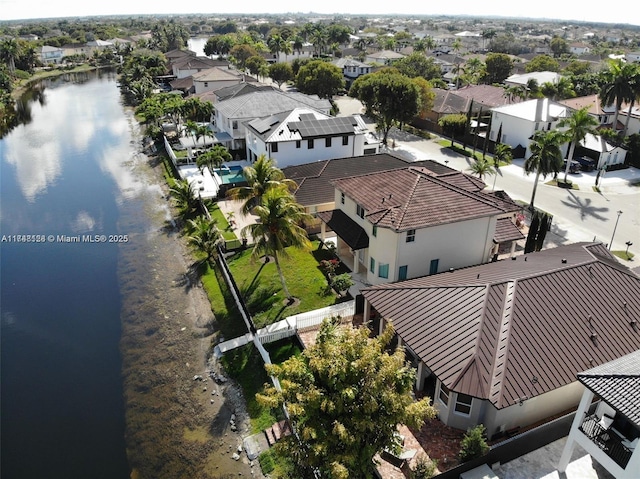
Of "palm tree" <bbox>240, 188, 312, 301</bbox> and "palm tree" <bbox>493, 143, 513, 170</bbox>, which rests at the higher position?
"palm tree" <bbox>240, 188, 312, 301</bbox>

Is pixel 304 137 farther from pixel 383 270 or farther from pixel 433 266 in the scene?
pixel 433 266

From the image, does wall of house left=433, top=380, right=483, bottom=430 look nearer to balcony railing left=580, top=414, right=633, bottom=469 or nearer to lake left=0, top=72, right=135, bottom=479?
balcony railing left=580, top=414, right=633, bottom=469

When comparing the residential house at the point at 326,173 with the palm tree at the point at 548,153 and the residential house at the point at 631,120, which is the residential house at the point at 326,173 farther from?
the residential house at the point at 631,120

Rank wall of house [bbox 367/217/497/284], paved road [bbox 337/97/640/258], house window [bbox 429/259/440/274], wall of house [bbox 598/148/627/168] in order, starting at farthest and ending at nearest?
wall of house [bbox 598/148/627/168], paved road [bbox 337/97/640/258], house window [bbox 429/259/440/274], wall of house [bbox 367/217/497/284]

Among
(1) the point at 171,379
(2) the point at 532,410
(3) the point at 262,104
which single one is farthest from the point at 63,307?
(3) the point at 262,104

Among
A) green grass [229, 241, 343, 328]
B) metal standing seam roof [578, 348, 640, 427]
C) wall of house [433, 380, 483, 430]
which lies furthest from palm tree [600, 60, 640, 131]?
wall of house [433, 380, 483, 430]
